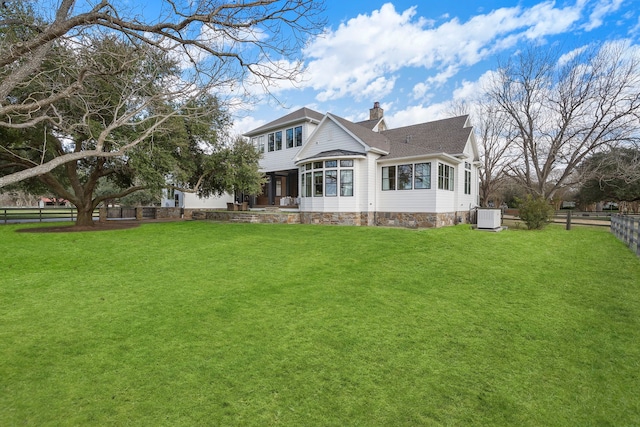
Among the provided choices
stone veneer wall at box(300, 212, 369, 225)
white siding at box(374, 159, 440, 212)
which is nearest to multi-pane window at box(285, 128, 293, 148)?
stone veneer wall at box(300, 212, 369, 225)

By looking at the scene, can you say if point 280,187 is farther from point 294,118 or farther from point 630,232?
point 630,232

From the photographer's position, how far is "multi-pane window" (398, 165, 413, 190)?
16084mm

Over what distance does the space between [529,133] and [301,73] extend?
2173cm

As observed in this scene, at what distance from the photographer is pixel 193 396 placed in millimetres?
2775

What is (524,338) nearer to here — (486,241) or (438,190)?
(486,241)

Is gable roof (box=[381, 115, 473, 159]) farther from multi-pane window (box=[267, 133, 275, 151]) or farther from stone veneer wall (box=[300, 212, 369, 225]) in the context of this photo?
multi-pane window (box=[267, 133, 275, 151])

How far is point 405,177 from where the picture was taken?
53.4ft

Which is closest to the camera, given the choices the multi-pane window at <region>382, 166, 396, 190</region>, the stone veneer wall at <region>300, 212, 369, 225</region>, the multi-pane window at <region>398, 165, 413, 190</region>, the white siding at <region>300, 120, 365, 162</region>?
the multi-pane window at <region>398, 165, 413, 190</region>

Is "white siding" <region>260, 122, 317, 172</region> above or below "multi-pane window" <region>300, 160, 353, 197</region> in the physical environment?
above

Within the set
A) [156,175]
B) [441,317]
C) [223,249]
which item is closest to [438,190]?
[223,249]

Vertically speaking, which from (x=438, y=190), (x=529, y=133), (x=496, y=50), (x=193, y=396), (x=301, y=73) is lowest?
(x=193, y=396)

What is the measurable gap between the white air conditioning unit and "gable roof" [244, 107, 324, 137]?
1220cm

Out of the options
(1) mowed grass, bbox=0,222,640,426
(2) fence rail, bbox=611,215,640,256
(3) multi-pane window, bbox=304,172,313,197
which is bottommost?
(1) mowed grass, bbox=0,222,640,426

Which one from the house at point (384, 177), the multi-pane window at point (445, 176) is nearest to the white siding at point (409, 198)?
the house at point (384, 177)
